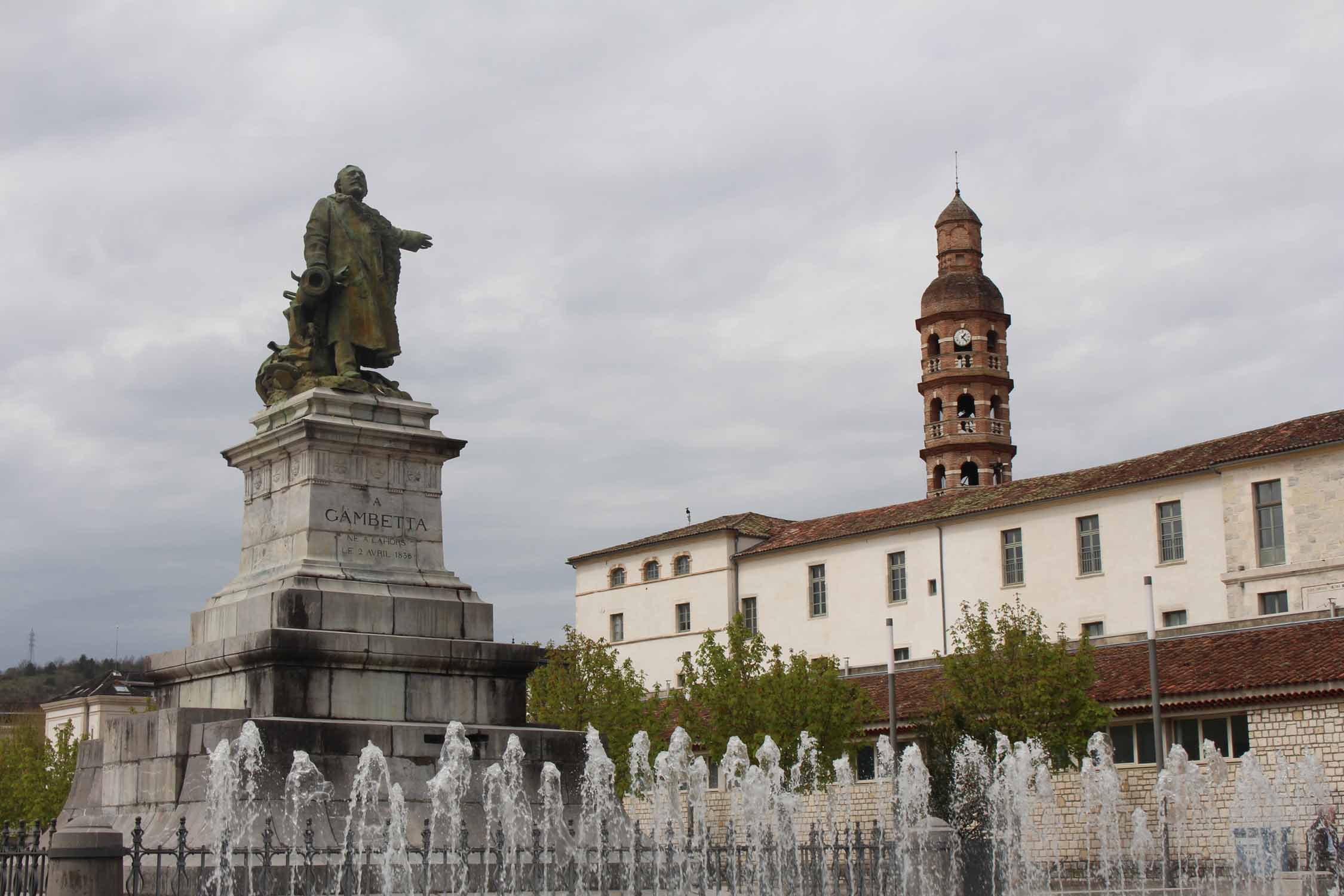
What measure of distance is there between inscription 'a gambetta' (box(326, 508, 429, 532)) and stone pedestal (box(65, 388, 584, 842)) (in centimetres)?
2

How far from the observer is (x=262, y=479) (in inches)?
689

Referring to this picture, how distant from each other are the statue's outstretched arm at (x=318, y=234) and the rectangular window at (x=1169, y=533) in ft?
112

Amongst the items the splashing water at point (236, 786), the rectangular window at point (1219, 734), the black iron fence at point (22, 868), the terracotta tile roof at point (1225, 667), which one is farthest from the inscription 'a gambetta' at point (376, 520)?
the rectangular window at point (1219, 734)

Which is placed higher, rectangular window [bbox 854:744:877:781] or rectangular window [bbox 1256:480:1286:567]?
rectangular window [bbox 1256:480:1286:567]

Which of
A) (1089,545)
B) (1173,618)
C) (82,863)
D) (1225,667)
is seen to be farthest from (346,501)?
(1089,545)

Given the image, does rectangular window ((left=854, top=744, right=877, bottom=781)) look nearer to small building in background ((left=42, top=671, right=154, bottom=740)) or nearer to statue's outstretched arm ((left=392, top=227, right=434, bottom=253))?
statue's outstretched arm ((left=392, top=227, right=434, bottom=253))

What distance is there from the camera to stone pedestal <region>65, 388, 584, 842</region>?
15.0 metres

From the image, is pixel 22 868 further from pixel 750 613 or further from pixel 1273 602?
pixel 750 613

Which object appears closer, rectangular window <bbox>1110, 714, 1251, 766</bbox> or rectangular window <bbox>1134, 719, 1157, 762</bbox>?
rectangular window <bbox>1110, 714, 1251, 766</bbox>

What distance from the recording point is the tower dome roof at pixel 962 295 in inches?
2670

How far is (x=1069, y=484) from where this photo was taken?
Answer: 164 feet

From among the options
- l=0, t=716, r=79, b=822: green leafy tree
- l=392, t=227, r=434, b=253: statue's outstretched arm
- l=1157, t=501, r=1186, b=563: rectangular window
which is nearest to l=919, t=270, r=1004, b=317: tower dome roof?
l=1157, t=501, r=1186, b=563: rectangular window

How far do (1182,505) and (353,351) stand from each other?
112 ft

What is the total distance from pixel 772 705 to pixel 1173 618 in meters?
14.6
